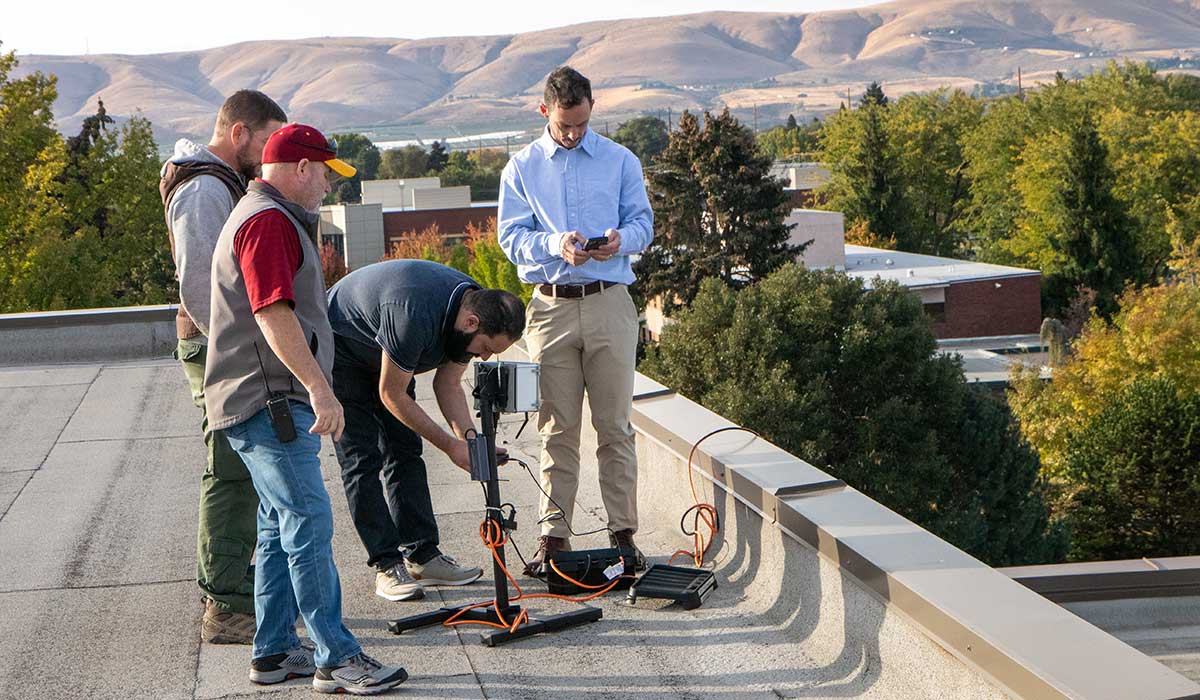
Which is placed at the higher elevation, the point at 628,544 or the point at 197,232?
the point at 197,232

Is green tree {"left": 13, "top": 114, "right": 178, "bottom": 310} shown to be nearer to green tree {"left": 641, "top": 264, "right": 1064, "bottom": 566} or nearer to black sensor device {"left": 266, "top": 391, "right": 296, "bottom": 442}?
green tree {"left": 641, "top": 264, "right": 1064, "bottom": 566}

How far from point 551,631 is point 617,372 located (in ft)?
3.90

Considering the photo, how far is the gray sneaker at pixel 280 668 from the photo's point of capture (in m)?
4.30

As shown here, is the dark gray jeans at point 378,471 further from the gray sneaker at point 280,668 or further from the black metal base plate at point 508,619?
the gray sneaker at point 280,668

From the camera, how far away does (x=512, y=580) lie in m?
5.21

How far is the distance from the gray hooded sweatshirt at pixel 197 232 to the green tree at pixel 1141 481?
24028 millimetres

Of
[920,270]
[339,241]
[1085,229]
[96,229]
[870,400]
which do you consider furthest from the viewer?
[339,241]

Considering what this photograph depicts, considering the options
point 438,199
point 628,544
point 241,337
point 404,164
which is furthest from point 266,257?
point 404,164

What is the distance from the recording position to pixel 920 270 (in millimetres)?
60062

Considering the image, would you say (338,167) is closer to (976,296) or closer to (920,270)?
(976,296)

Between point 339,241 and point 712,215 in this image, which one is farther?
point 339,241

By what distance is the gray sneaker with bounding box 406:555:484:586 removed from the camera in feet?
17.6

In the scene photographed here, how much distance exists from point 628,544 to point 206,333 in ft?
6.52

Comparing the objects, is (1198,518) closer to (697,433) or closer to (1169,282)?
(697,433)
